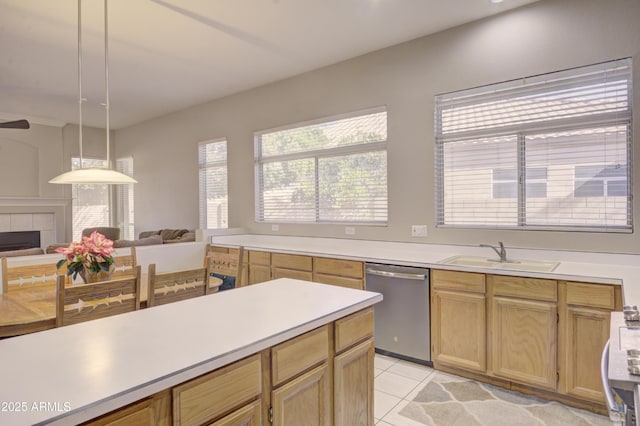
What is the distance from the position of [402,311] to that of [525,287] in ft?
3.22

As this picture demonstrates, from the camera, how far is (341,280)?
3.56m

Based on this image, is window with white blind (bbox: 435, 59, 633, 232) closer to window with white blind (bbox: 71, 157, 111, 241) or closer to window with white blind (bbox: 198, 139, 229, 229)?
window with white blind (bbox: 198, 139, 229, 229)

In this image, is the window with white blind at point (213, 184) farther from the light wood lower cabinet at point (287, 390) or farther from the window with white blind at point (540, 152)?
the light wood lower cabinet at point (287, 390)

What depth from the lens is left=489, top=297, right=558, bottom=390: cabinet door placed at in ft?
8.21

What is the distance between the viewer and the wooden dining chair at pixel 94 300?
5.94 feet

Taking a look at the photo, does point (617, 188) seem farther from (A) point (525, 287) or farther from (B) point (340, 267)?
(B) point (340, 267)

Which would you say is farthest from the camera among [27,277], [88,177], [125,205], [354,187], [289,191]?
[125,205]

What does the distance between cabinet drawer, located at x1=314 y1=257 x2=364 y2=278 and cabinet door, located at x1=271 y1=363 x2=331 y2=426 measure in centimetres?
199

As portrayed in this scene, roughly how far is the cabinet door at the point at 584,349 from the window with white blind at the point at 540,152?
852mm

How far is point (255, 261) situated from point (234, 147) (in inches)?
79.3

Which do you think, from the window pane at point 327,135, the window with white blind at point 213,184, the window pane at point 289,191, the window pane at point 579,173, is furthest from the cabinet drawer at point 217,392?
the window with white blind at point 213,184

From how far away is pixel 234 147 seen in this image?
5.52m

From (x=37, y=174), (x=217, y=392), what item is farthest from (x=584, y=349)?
(x=37, y=174)

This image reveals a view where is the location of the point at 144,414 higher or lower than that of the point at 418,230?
lower
